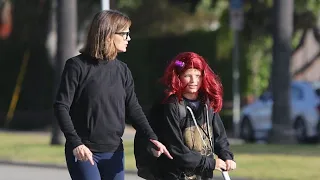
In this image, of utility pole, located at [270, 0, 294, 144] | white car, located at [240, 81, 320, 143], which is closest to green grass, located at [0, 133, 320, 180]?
utility pole, located at [270, 0, 294, 144]

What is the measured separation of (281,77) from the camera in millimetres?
21438

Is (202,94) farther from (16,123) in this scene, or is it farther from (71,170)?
(16,123)

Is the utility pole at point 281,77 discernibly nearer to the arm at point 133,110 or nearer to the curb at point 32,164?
the curb at point 32,164

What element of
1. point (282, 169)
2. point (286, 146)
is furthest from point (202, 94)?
point (286, 146)

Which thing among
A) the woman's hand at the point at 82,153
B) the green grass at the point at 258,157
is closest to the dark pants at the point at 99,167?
the woman's hand at the point at 82,153

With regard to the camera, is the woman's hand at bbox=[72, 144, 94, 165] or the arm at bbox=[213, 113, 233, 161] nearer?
the woman's hand at bbox=[72, 144, 94, 165]

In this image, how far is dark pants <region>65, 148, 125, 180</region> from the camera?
6473 millimetres

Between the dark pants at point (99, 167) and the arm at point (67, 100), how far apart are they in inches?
7.0

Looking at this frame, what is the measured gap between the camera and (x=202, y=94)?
6.40m

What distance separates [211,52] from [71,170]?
2639 centimetres

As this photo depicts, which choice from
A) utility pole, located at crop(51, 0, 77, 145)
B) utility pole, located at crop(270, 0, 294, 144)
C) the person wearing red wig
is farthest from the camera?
utility pole, located at crop(270, 0, 294, 144)

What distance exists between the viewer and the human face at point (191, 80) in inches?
249

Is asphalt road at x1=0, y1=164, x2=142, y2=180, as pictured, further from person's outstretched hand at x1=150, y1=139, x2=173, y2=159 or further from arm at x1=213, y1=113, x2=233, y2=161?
person's outstretched hand at x1=150, y1=139, x2=173, y2=159

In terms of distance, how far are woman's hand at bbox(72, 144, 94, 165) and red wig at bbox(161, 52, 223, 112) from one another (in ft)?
1.94
